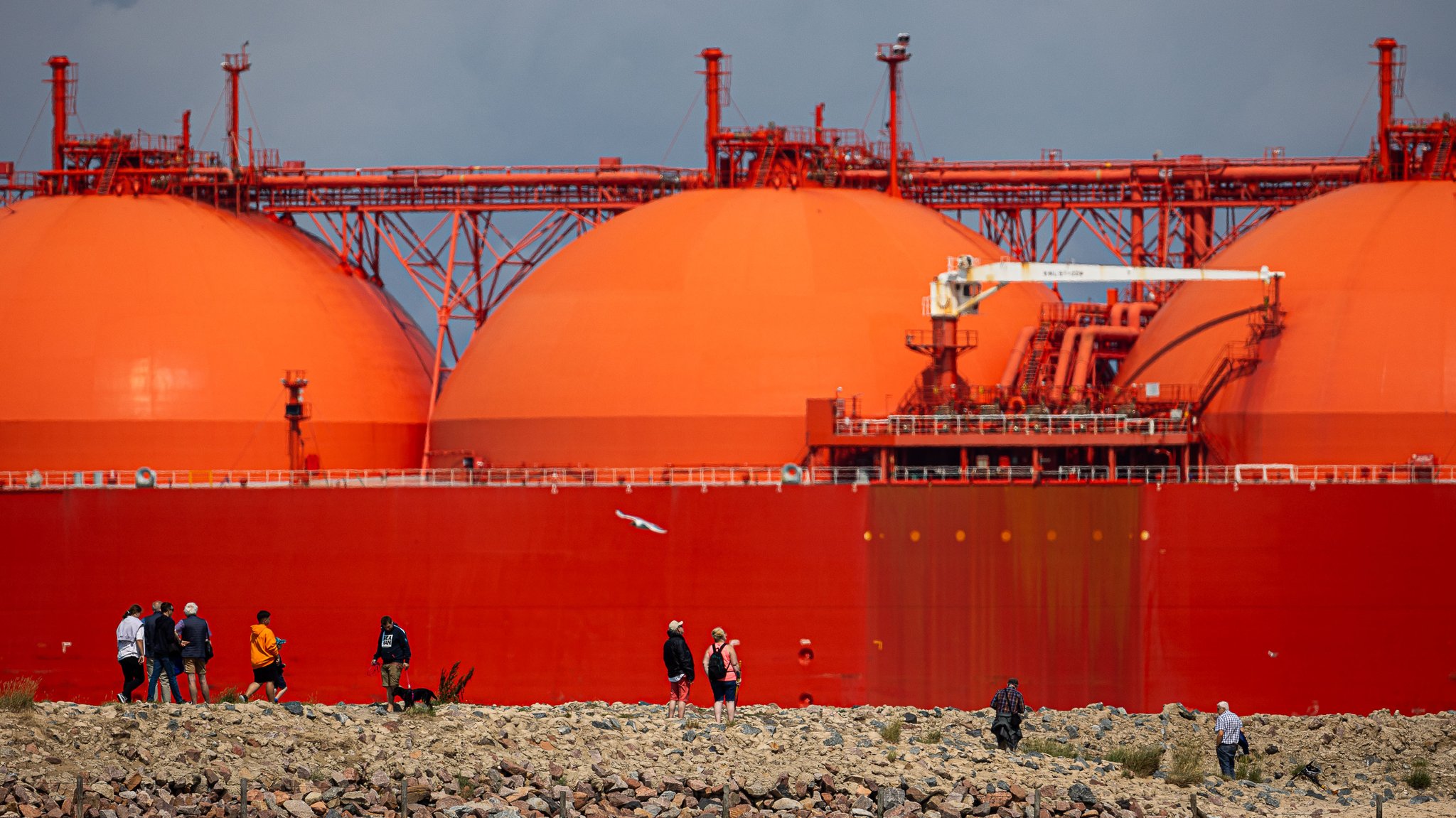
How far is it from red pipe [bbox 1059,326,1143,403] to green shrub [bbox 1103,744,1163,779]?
12677 millimetres

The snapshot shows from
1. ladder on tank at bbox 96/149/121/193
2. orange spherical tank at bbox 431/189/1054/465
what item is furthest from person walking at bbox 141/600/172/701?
ladder on tank at bbox 96/149/121/193

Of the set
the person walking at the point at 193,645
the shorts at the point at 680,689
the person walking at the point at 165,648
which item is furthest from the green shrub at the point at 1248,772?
the person walking at the point at 165,648

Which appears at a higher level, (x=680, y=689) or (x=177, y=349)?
(x=177, y=349)

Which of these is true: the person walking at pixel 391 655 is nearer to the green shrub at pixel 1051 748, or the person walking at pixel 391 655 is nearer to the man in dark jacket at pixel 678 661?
the man in dark jacket at pixel 678 661

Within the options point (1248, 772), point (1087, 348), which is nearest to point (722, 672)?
point (1248, 772)

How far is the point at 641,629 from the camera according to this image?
1356 inches

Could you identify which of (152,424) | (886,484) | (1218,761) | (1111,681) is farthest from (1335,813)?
(152,424)

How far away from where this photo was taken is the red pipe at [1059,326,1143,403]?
3775 cm

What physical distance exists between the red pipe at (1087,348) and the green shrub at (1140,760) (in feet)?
41.6

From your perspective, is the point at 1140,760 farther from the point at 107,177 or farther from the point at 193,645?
the point at 107,177

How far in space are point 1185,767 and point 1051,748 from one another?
1.78m

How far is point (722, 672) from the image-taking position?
72.9 feet

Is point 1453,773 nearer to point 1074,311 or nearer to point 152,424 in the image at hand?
point 1074,311

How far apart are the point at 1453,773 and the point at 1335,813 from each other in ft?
15.9
